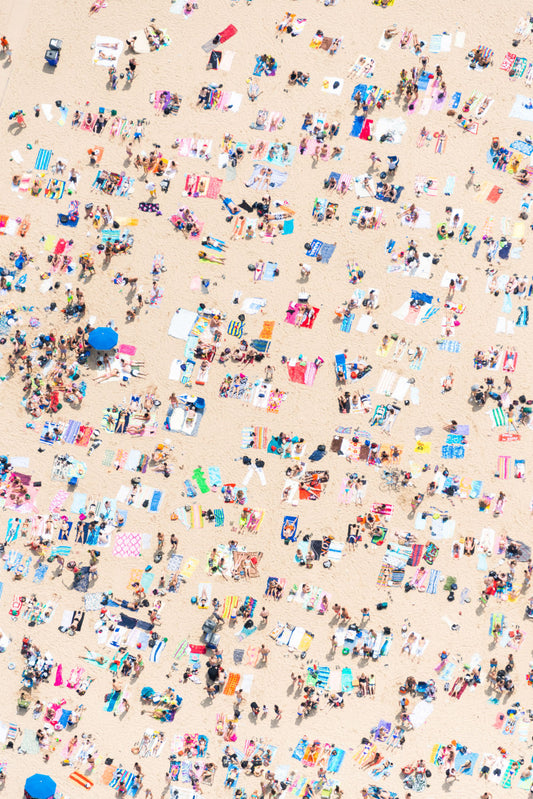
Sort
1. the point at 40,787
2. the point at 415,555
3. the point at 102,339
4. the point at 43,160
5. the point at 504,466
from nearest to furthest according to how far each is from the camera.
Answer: the point at 40,787, the point at 102,339, the point at 415,555, the point at 504,466, the point at 43,160

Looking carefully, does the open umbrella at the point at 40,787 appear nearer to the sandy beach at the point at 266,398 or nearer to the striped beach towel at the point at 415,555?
the sandy beach at the point at 266,398

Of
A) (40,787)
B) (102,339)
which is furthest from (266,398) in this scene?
(40,787)

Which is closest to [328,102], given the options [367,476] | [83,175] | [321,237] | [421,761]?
[321,237]

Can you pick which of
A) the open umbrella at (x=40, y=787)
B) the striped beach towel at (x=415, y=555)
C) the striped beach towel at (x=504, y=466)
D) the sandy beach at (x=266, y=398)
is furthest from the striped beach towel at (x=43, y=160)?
the open umbrella at (x=40, y=787)

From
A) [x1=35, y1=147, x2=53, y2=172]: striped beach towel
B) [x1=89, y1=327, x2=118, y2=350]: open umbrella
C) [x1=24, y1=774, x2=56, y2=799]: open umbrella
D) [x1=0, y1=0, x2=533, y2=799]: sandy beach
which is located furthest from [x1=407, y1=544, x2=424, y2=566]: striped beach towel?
[x1=35, y1=147, x2=53, y2=172]: striped beach towel

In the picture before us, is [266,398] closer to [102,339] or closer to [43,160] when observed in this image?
[102,339]

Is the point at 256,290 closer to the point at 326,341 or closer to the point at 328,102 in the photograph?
the point at 326,341
